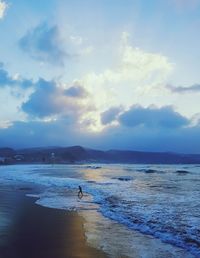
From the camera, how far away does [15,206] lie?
27.5 metres

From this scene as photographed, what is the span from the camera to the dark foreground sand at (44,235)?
14113 mm

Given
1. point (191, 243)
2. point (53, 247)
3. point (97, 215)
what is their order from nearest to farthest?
point (53, 247), point (191, 243), point (97, 215)

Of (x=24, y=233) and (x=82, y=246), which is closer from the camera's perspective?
(x=82, y=246)

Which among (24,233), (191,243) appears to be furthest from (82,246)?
(191,243)

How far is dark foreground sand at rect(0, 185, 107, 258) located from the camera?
14113 mm

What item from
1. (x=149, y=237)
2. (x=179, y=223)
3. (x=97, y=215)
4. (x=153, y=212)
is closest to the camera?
(x=149, y=237)

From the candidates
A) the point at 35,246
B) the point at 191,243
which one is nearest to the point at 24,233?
the point at 35,246

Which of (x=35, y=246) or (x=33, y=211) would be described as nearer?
(x=35, y=246)

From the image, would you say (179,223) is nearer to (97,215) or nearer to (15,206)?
(97,215)

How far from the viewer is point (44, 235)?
17141 mm

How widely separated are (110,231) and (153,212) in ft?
25.8

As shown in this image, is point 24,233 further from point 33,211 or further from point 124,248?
point 33,211

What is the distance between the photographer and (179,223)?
2208cm

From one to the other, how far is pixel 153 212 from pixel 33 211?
26.3 feet
